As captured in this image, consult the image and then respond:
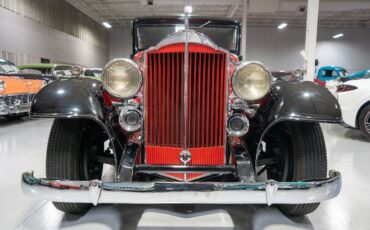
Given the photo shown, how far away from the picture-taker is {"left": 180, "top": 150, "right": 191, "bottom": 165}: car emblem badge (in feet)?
5.70

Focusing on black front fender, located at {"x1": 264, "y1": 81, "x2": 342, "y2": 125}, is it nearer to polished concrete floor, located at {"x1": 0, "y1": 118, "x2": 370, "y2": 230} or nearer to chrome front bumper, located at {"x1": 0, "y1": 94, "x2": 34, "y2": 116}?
polished concrete floor, located at {"x1": 0, "y1": 118, "x2": 370, "y2": 230}

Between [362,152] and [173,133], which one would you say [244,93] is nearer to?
[173,133]

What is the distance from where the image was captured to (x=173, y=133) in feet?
5.78

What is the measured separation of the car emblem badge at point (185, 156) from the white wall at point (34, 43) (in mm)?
9873

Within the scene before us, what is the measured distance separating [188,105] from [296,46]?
773 inches

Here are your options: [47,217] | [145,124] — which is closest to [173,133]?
[145,124]

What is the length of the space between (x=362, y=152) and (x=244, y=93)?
3.17 meters

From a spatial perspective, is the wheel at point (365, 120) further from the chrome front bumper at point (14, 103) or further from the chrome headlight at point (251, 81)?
the chrome front bumper at point (14, 103)

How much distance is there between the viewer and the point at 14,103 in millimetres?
5613

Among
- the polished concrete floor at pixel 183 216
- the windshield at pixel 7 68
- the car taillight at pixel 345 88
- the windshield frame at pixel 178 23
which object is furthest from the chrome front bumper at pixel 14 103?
the car taillight at pixel 345 88

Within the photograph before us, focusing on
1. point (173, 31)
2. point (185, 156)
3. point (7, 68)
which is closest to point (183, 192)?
point (185, 156)

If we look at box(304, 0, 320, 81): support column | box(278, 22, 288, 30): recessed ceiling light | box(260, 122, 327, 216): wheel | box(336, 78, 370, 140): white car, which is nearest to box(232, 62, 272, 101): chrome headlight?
box(260, 122, 327, 216): wheel

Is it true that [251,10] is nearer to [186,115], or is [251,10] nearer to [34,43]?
[34,43]

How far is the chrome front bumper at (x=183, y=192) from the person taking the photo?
1.42m
